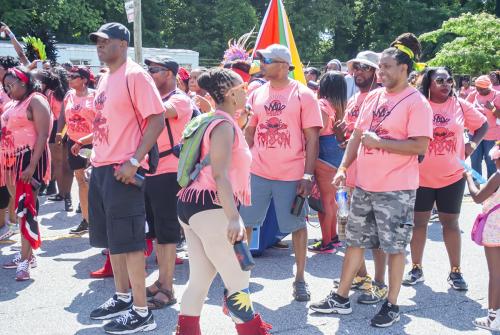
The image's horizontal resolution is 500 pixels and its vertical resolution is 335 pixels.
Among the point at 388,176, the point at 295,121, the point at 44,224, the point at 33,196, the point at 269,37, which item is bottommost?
the point at 44,224

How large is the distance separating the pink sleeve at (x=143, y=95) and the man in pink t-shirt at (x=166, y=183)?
686 millimetres

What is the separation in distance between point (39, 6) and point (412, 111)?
26.4 meters

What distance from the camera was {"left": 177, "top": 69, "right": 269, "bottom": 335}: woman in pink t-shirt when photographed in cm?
323

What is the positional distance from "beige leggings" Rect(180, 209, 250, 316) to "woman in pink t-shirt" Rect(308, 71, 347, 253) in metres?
2.65

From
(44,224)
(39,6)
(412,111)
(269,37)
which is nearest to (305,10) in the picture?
(39,6)

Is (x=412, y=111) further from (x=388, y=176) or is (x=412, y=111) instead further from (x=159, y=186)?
(x=159, y=186)

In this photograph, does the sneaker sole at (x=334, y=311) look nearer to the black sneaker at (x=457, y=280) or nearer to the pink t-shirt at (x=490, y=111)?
the black sneaker at (x=457, y=280)

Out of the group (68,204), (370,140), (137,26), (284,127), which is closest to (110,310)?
(284,127)

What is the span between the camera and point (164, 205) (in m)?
4.66

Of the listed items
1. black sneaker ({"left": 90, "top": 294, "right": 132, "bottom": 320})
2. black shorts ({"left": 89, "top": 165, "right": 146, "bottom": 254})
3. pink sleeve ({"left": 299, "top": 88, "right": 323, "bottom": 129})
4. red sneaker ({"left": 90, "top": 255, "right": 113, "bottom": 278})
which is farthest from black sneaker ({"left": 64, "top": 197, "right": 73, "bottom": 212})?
pink sleeve ({"left": 299, "top": 88, "right": 323, "bottom": 129})

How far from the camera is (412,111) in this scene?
4.00m

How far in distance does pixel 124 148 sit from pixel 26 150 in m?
1.81

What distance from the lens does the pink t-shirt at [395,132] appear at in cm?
399

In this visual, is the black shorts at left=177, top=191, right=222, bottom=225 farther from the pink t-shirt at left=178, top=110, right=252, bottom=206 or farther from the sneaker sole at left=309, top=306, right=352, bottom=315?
the sneaker sole at left=309, top=306, right=352, bottom=315
